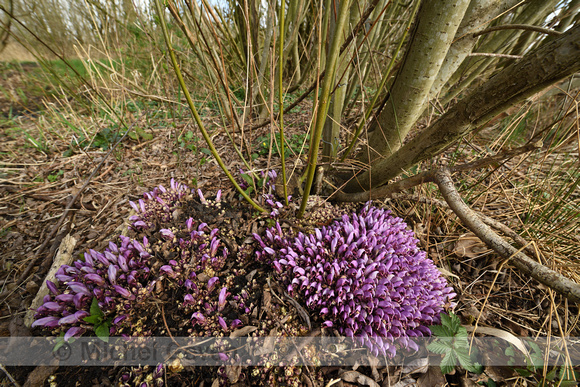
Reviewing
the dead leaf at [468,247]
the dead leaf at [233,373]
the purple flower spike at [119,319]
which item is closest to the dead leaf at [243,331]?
the dead leaf at [233,373]

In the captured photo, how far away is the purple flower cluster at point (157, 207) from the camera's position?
2.10 m

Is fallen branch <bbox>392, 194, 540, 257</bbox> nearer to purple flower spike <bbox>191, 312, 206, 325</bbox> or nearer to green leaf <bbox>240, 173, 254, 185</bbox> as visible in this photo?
green leaf <bbox>240, 173, 254, 185</bbox>

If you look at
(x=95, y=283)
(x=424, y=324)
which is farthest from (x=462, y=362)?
(x=95, y=283)

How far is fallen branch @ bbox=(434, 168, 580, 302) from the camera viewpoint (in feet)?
4.17

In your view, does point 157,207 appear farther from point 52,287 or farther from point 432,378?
point 432,378

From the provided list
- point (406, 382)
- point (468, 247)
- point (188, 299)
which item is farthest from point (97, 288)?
point (468, 247)

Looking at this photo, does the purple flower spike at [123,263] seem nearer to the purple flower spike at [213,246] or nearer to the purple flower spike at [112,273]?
the purple flower spike at [112,273]

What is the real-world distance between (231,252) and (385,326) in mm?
1288

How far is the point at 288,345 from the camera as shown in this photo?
5.12 ft

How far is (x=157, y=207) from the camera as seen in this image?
7.26ft

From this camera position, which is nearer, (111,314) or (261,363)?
(261,363)

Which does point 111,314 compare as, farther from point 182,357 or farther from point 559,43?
point 559,43

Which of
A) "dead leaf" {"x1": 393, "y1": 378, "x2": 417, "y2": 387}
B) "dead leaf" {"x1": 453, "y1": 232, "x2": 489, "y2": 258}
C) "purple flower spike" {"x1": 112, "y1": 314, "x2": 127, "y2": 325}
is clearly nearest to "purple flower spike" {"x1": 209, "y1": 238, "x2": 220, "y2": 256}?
"purple flower spike" {"x1": 112, "y1": 314, "x2": 127, "y2": 325}

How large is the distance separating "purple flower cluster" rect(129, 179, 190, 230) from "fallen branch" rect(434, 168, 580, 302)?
225 cm
